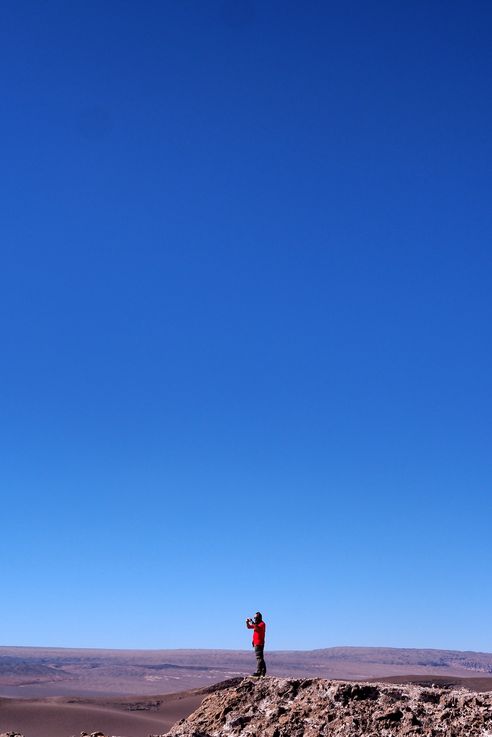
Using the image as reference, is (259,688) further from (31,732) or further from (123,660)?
(123,660)

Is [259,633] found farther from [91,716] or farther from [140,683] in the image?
[140,683]

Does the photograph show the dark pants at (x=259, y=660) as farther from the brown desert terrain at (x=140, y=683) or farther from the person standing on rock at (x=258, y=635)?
the brown desert terrain at (x=140, y=683)

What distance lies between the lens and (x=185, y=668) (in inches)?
4562

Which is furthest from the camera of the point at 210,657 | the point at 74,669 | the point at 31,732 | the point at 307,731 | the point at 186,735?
the point at 210,657

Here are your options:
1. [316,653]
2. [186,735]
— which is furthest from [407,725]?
[316,653]

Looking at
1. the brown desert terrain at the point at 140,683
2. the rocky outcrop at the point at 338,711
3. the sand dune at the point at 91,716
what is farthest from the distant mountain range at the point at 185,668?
the rocky outcrop at the point at 338,711

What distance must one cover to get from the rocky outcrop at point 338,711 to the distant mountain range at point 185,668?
5017 centimetres

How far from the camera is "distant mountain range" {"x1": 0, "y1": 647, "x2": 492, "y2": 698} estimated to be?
7460 centimetres

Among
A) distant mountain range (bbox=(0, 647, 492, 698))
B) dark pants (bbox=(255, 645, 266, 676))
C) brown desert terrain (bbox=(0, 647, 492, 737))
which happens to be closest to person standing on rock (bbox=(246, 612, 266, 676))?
dark pants (bbox=(255, 645, 266, 676))

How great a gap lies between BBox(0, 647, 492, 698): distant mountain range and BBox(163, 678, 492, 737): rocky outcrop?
50174 millimetres

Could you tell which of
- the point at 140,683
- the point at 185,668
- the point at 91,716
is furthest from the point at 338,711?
the point at 185,668

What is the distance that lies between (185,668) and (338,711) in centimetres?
11215

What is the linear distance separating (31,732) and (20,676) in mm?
65258

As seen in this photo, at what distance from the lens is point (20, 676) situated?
89.4m
